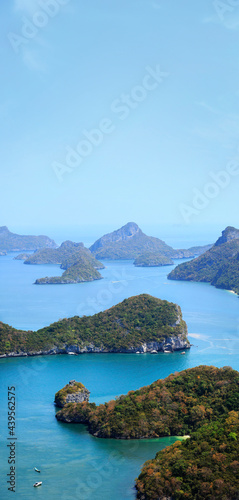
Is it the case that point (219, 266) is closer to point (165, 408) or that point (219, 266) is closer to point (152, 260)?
point (152, 260)

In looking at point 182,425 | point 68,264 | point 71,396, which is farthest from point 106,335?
point 68,264

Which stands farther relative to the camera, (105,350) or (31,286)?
(31,286)

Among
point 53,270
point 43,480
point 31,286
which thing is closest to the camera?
point 43,480

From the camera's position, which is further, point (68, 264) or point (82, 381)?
point (68, 264)

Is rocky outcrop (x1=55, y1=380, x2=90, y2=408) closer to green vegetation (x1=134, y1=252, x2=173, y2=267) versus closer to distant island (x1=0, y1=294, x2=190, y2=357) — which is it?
distant island (x1=0, y1=294, x2=190, y2=357)

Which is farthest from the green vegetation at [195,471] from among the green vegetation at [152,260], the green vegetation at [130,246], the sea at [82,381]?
the green vegetation at [130,246]

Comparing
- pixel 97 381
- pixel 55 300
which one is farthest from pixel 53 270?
pixel 97 381

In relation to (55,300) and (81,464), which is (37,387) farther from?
(55,300)
